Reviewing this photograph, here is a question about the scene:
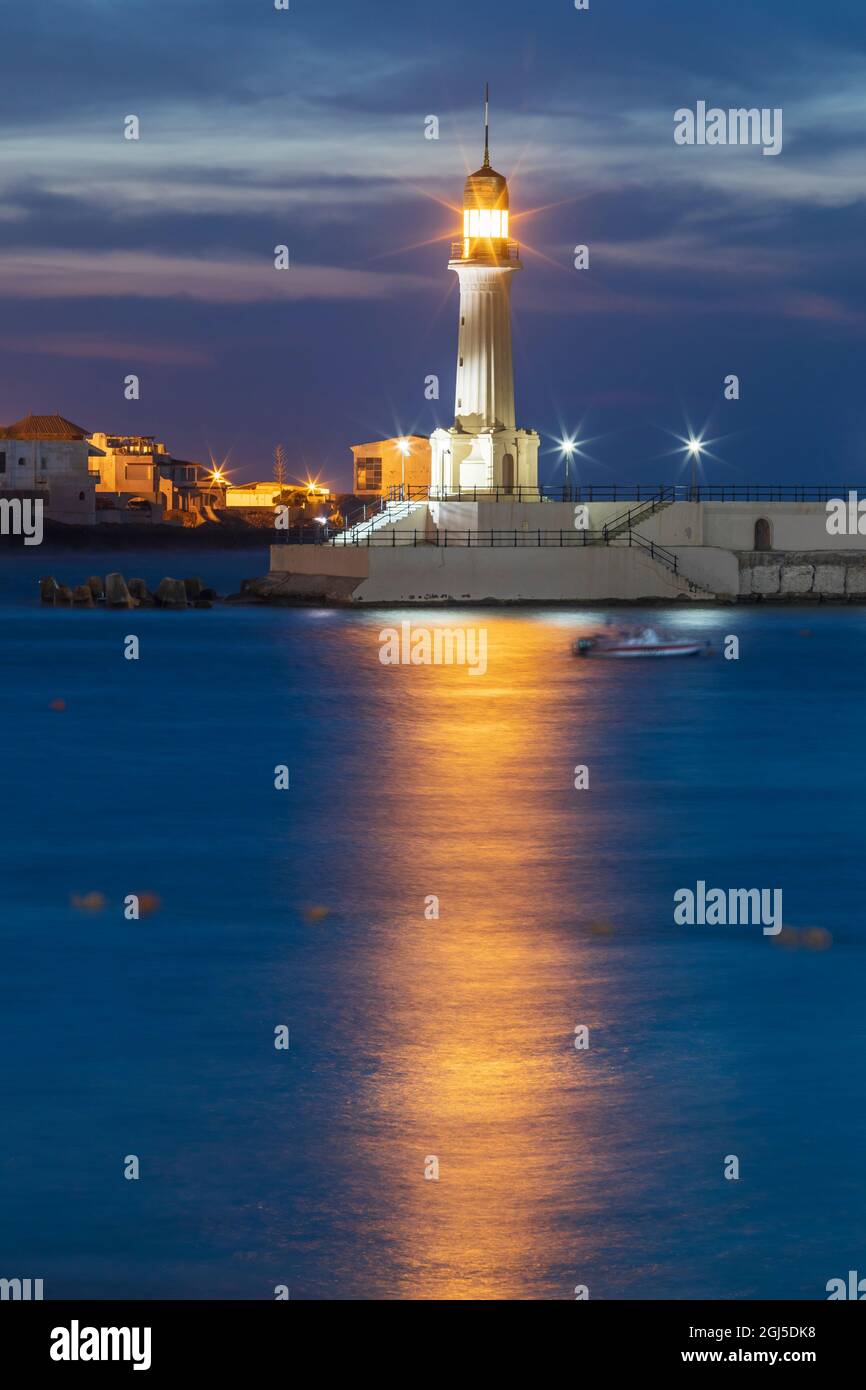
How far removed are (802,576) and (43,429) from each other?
3230 inches

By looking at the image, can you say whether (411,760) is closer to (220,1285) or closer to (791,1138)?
(791,1138)

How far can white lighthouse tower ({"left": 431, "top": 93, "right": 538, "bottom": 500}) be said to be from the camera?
6838 cm

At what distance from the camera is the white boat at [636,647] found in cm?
5141

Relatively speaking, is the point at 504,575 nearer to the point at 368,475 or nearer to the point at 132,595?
the point at 132,595

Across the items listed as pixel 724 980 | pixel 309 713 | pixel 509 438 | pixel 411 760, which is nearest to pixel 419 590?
pixel 509 438

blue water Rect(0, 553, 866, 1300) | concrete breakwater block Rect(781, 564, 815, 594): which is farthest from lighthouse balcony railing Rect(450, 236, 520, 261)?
blue water Rect(0, 553, 866, 1300)

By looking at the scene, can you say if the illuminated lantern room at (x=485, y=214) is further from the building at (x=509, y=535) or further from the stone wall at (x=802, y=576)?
the stone wall at (x=802, y=576)

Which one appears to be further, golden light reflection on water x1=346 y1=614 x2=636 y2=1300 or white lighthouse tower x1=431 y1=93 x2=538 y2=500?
white lighthouse tower x1=431 y1=93 x2=538 y2=500

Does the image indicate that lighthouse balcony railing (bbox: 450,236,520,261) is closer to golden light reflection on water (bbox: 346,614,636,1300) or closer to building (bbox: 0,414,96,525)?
golden light reflection on water (bbox: 346,614,636,1300)

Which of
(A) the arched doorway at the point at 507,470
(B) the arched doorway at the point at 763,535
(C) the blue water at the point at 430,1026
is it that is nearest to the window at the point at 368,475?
(B) the arched doorway at the point at 763,535

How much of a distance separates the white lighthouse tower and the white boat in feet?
49.8

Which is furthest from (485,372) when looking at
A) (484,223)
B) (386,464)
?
(386,464)

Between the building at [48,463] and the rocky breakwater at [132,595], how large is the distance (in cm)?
6418

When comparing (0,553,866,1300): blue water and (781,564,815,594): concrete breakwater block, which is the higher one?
(781,564,815,594): concrete breakwater block
